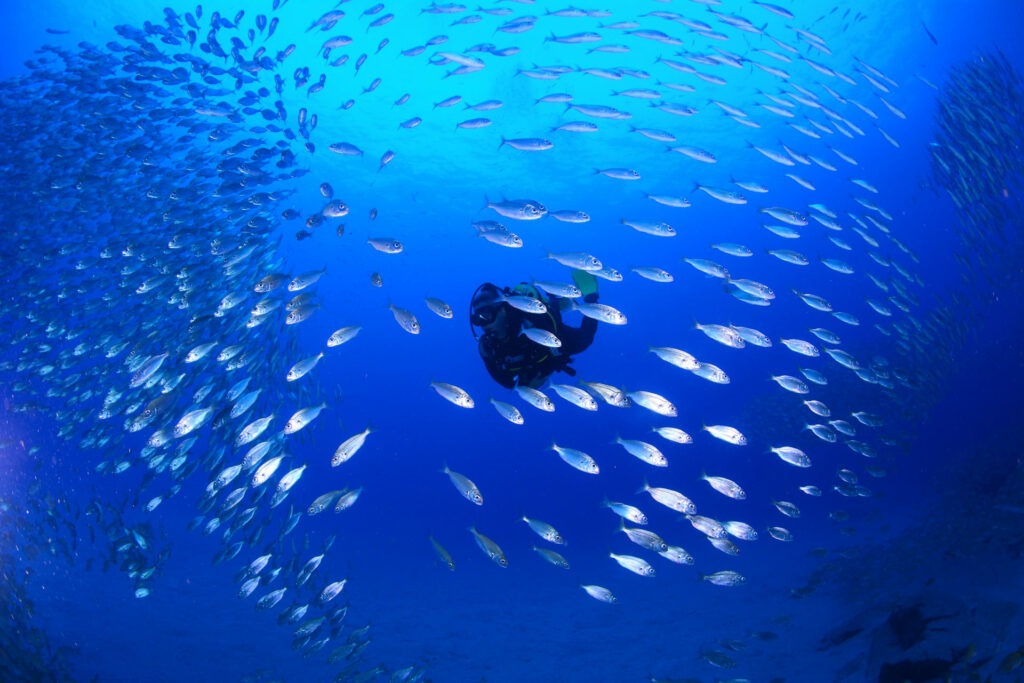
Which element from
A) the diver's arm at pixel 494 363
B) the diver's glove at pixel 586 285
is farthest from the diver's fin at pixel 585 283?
the diver's arm at pixel 494 363

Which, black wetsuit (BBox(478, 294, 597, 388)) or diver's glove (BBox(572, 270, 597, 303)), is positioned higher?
diver's glove (BBox(572, 270, 597, 303))

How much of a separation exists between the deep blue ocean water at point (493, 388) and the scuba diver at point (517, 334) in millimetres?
2266

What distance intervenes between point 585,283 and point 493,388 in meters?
36.8

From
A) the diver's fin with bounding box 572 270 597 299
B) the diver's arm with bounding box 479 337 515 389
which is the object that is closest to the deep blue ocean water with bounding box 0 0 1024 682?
the diver's fin with bounding box 572 270 597 299

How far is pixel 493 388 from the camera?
142 ft

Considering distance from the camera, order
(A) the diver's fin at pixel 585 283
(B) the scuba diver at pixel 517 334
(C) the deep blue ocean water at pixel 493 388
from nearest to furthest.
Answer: (B) the scuba diver at pixel 517 334 < (A) the diver's fin at pixel 585 283 < (C) the deep blue ocean water at pixel 493 388

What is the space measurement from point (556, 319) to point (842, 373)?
16.3 m

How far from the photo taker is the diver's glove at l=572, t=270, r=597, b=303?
22.0ft

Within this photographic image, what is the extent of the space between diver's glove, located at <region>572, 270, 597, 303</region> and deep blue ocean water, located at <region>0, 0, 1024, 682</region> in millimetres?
1133

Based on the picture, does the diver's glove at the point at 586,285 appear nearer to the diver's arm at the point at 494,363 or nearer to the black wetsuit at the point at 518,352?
the black wetsuit at the point at 518,352

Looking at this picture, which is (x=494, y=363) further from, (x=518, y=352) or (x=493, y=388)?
(x=493, y=388)

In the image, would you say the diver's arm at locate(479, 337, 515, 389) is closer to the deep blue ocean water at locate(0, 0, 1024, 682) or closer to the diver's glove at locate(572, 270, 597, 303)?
the diver's glove at locate(572, 270, 597, 303)

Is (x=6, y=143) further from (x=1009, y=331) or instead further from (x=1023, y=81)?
(x=1009, y=331)

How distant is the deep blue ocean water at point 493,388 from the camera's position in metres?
10.4
